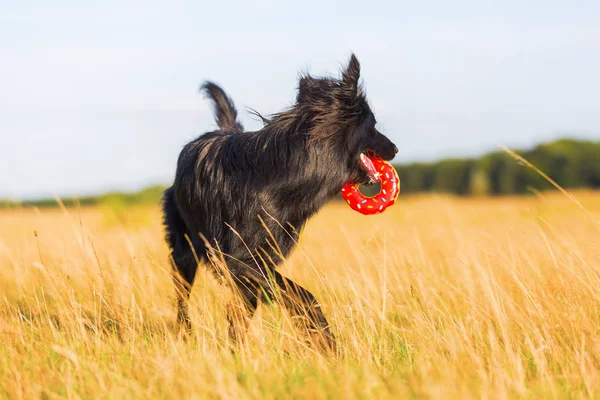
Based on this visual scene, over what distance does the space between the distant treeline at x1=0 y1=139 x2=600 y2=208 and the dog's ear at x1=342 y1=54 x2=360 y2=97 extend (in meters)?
17.0

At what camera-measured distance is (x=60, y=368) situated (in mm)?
3070

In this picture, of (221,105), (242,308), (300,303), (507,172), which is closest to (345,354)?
(300,303)

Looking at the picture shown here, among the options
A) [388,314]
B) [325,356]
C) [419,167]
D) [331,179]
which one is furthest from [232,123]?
[419,167]

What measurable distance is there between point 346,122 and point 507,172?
21.9m

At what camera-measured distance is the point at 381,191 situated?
15.2 ft

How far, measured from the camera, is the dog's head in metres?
4.22

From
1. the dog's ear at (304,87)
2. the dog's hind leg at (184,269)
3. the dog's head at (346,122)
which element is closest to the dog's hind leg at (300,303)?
the dog's head at (346,122)

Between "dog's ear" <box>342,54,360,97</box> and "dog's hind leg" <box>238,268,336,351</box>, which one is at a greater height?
"dog's ear" <box>342,54,360,97</box>

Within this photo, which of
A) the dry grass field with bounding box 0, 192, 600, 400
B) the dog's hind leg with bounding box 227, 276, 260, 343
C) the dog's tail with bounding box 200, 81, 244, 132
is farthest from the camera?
the dog's tail with bounding box 200, 81, 244, 132

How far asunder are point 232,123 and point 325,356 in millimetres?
2852

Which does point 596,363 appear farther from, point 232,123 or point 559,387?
point 232,123

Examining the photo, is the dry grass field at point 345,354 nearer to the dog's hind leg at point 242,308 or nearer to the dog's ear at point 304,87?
the dog's hind leg at point 242,308

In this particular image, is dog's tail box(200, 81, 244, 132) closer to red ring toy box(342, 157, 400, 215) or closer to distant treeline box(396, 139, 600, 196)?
red ring toy box(342, 157, 400, 215)

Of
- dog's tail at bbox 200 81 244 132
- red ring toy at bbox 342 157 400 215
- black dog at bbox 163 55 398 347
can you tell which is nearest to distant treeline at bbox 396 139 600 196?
dog's tail at bbox 200 81 244 132
